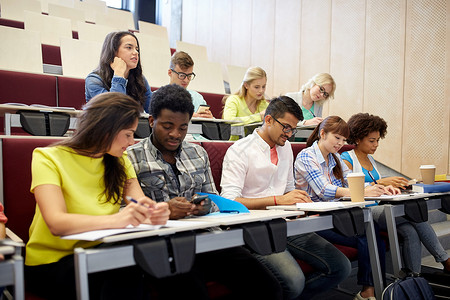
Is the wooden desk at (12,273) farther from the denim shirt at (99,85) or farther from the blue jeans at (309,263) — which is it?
the denim shirt at (99,85)

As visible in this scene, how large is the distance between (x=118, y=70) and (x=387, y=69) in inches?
72.8

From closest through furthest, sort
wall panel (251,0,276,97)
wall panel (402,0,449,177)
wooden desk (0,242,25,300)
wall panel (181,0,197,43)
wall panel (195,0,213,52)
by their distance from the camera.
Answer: wooden desk (0,242,25,300)
wall panel (402,0,449,177)
wall panel (251,0,276,97)
wall panel (195,0,213,52)
wall panel (181,0,197,43)

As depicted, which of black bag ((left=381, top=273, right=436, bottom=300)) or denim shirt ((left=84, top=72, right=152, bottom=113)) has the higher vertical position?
denim shirt ((left=84, top=72, right=152, bottom=113))

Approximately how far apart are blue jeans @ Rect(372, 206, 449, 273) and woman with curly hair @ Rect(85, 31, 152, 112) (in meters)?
1.13

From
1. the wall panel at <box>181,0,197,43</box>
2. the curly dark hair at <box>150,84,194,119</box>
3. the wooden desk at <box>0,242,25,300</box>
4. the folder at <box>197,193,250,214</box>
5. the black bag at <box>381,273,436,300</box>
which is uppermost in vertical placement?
the wall panel at <box>181,0,197,43</box>

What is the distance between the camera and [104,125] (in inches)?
38.8

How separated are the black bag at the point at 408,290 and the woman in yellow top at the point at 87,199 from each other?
76 cm

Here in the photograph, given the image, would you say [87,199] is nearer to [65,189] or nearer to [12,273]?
[65,189]

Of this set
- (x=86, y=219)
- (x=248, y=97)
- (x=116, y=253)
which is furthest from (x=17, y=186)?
(x=248, y=97)

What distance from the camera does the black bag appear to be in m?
1.27

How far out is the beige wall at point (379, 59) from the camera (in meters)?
2.55

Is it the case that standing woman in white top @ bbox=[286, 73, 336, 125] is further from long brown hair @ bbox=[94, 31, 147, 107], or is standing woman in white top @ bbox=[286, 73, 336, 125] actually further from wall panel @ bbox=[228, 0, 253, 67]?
wall panel @ bbox=[228, 0, 253, 67]

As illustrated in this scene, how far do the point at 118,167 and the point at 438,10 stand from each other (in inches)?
91.2

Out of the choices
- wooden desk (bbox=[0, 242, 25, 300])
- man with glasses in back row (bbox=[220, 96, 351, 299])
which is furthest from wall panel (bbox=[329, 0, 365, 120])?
wooden desk (bbox=[0, 242, 25, 300])
